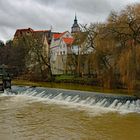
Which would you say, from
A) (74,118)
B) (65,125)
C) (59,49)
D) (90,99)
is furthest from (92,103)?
(59,49)

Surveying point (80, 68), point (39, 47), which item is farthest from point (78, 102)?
point (39, 47)

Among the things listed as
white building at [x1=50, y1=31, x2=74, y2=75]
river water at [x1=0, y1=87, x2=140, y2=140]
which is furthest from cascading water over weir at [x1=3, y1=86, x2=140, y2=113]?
white building at [x1=50, y1=31, x2=74, y2=75]

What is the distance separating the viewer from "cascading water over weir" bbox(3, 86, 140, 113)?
16578 millimetres

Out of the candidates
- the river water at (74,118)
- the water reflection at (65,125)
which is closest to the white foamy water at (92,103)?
the river water at (74,118)

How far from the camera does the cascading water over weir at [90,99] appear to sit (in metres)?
16.6

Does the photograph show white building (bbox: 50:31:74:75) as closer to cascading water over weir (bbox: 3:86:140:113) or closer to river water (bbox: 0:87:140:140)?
cascading water over weir (bbox: 3:86:140:113)

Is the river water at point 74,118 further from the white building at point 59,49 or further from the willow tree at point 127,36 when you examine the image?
the white building at point 59,49

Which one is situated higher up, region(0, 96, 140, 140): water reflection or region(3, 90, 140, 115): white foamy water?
region(3, 90, 140, 115): white foamy water

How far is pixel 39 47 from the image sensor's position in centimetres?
3953

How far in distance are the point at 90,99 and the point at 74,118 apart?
4.55 meters

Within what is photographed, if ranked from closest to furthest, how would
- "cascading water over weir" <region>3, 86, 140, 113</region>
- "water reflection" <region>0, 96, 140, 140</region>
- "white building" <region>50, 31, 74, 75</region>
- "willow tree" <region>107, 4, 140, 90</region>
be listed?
"water reflection" <region>0, 96, 140, 140</region> → "cascading water over weir" <region>3, 86, 140, 113</region> → "willow tree" <region>107, 4, 140, 90</region> → "white building" <region>50, 31, 74, 75</region>

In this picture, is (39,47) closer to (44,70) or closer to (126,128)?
(44,70)

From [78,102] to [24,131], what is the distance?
25.5ft

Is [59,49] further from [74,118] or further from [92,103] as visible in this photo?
[74,118]
